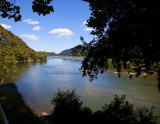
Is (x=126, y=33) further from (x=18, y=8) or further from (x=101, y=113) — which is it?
(x=101, y=113)

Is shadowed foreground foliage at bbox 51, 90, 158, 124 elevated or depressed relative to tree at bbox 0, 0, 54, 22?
depressed

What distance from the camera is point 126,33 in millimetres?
4594

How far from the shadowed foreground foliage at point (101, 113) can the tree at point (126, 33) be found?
3.32 meters

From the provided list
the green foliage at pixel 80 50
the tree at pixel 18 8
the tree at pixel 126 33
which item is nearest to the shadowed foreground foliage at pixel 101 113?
the tree at pixel 126 33

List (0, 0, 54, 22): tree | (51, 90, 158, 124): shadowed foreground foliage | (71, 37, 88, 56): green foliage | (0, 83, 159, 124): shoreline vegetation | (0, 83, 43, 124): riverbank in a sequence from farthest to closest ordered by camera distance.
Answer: (0, 83, 43, 124): riverbank < (0, 83, 159, 124): shoreline vegetation < (51, 90, 158, 124): shadowed foreground foliage < (71, 37, 88, 56): green foliage < (0, 0, 54, 22): tree

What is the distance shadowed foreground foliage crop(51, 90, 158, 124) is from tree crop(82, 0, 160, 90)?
332 centimetres

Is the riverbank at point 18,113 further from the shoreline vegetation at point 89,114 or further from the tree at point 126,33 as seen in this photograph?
the tree at point 126,33

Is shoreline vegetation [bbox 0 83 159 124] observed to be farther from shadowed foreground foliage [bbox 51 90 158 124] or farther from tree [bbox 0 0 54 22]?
tree [bbox 0 0 54 22]

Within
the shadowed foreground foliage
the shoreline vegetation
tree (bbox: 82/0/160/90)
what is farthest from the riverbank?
tree (bbox: 82/0/160/90)

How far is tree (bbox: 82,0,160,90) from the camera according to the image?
4.29 meters

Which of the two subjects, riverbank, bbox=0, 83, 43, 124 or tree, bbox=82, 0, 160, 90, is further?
riverbank, bbox=0, 83, 43, 124

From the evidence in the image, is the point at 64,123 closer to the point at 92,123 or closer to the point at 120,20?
the point at 92,123

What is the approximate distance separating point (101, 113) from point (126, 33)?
21.6ft

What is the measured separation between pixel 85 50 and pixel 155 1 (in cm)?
340
